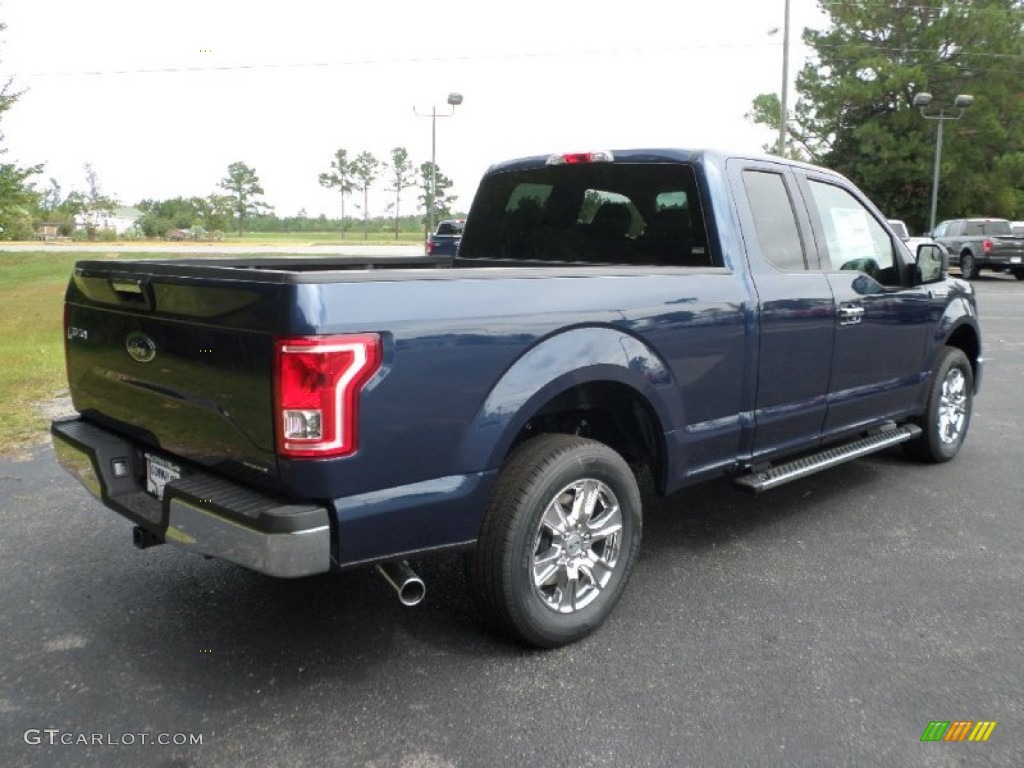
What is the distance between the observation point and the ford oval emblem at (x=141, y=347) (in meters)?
3.09

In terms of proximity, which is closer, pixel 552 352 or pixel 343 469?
pixel 343 469

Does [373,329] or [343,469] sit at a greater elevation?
[373,329]

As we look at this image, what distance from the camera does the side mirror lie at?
5.16 m

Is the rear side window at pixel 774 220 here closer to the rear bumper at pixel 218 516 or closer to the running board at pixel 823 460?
the running board at pixel 823 460

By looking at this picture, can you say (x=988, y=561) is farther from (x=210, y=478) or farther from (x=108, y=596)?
(x=108, y=596)

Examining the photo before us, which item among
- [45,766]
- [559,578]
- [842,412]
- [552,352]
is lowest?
[45,766]

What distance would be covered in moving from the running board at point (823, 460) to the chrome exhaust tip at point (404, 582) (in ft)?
5.94

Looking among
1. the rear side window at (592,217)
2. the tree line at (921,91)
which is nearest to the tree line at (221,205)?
the tree line at (921,91)

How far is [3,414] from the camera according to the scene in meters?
7.05

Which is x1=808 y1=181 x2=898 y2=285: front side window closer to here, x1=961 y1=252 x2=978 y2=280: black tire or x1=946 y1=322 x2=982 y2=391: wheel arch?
x1=946 y1=322 x2=982 y2=391: wheel arch

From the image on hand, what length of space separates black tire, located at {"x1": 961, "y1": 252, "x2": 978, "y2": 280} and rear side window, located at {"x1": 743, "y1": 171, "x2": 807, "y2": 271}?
2332 cm

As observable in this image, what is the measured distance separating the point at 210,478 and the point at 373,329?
0.83 metres

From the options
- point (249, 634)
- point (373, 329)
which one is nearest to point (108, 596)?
point (249, 634)

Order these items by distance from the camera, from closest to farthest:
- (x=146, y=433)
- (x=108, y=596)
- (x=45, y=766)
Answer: (x=45, y=766)
(x=146, y=433)
(x=108, y=596)
